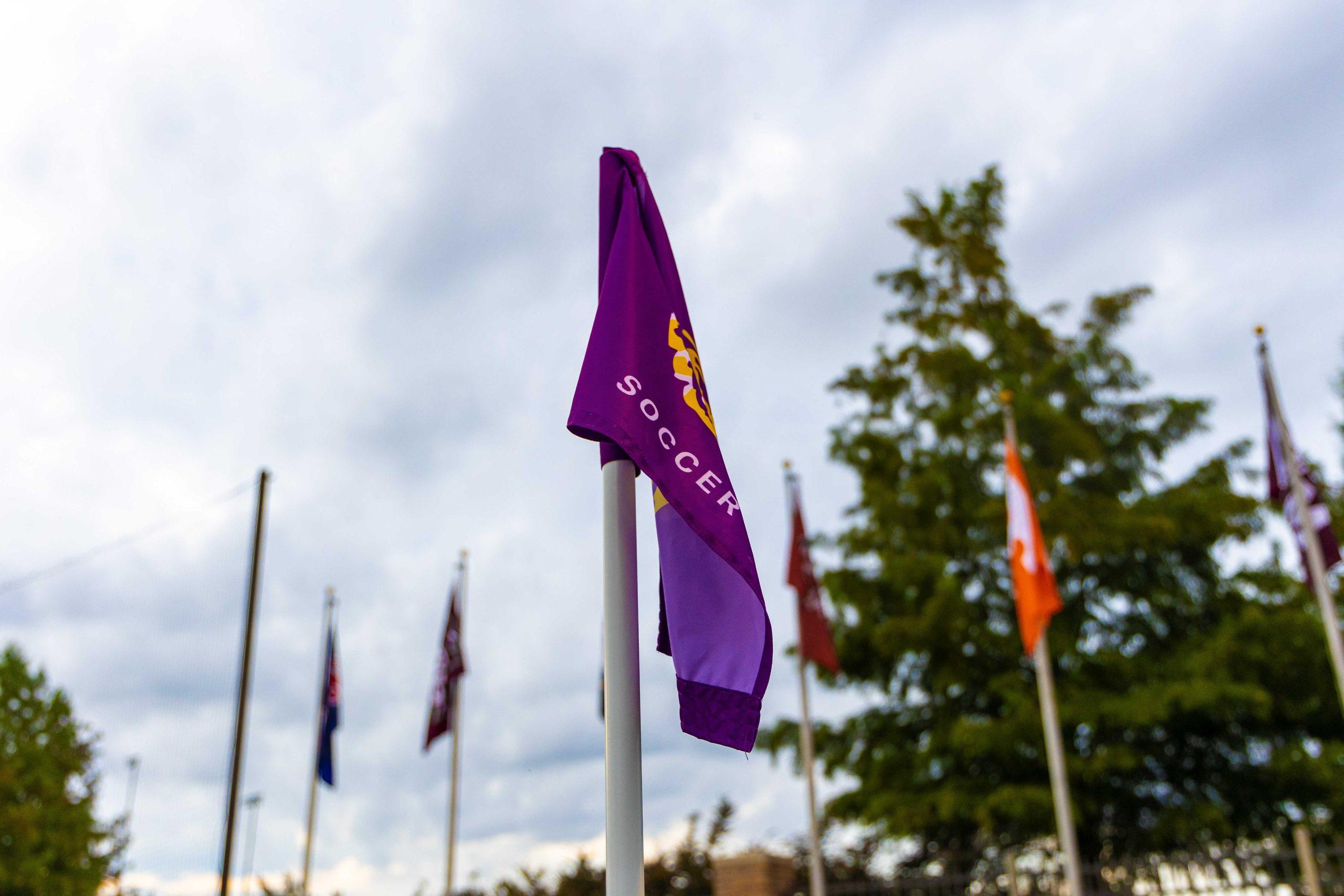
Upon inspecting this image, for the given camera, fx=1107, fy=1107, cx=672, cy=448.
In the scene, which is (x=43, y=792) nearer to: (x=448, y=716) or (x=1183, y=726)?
(x=448, y=716)

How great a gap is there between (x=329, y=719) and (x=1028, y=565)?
1255 centimetres

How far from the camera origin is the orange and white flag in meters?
13.9

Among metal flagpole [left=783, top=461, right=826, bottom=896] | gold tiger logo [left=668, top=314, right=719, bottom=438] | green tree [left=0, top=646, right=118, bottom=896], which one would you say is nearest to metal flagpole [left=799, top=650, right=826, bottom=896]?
metal flagpole [left=783, top=461, right=826, bottom=896]

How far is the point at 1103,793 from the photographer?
19094 mm

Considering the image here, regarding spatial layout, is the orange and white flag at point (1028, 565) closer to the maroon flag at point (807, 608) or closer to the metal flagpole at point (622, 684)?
the maroon flag at point (807, 608)

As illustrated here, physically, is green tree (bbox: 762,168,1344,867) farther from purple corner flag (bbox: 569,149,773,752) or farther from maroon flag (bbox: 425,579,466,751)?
purple corner flag (bbox: 569,149,773,752)

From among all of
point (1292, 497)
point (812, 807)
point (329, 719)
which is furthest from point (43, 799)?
point (1292, 497)

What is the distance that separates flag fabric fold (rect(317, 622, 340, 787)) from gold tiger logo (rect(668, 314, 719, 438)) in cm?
1746

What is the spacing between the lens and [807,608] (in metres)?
15.4

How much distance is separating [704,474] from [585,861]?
17255 millimetres

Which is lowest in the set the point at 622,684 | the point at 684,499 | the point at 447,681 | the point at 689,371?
the point at 622,684

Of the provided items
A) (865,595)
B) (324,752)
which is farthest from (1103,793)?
(324,752)

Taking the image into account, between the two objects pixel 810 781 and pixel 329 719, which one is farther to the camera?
pixel 329 719

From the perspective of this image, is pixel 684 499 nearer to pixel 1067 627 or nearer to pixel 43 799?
pixel 1067 627
